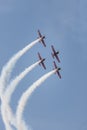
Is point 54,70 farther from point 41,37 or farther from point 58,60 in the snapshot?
point 41,37

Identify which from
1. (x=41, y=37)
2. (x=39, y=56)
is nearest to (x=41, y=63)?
(x=39, y=56)

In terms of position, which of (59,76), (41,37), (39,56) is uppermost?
(41,37)

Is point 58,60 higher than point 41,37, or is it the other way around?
point 41,37

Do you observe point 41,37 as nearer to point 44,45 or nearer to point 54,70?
point 44,45

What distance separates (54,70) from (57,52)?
813 cm

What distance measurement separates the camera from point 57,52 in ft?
384

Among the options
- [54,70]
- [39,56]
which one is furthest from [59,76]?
[39,56]

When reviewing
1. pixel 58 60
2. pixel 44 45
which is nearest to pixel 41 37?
pixel 44 45

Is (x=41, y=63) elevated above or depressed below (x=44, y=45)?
below

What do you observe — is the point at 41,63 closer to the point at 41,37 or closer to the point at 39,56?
the point at 39,56

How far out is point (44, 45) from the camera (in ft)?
382

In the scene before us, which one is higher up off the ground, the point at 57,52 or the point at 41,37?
the point at 41,37

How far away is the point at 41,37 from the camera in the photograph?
118 meters

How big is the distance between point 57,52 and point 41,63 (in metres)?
9.10
